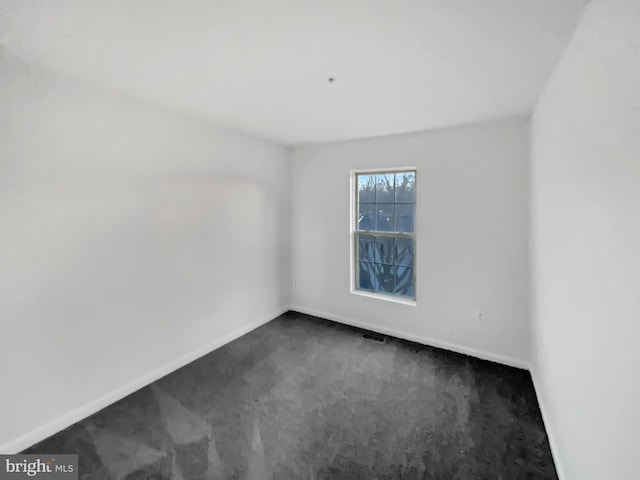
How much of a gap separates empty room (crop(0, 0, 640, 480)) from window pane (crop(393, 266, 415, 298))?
31 mm

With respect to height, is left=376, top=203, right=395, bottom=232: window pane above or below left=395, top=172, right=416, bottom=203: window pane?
below

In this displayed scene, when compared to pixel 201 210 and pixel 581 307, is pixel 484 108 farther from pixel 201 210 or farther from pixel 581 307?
pixel 201 210

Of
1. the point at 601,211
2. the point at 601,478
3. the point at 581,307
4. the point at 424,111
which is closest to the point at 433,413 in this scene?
the point at 601,478

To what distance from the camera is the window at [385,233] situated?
11.3 ft

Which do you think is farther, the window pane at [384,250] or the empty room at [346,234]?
the window pane at [384,250]

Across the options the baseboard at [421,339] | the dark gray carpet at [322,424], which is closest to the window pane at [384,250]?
the baseboard at [421,339]

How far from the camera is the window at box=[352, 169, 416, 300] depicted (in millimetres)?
3439

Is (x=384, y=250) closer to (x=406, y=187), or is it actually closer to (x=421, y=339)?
(x=406, y=187)

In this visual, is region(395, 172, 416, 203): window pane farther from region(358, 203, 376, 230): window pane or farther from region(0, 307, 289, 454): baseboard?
region(0, 307, 289, 454): baseboard

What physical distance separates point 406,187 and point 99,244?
10.0ft

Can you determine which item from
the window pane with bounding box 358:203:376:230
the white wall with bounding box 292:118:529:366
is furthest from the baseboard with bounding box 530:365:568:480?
the window pane with bounding box 358:203:376:230

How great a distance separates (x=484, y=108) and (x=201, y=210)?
279 centimetres

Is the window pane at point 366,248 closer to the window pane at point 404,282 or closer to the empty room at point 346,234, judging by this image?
the empty room at point 346,234

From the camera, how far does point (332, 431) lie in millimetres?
1979
